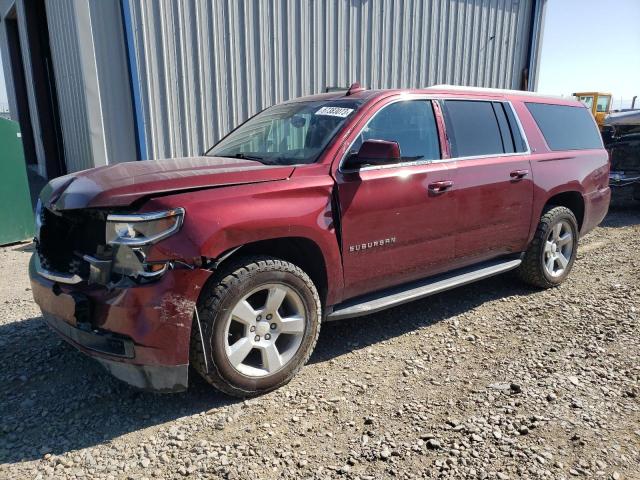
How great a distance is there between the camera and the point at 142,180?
2693mm

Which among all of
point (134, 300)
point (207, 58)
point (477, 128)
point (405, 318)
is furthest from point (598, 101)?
point (134, 300)

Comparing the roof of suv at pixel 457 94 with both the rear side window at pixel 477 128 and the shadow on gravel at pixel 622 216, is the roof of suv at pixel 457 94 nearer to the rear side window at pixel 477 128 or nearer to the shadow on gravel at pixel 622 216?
the rear side window at pixel 477 128

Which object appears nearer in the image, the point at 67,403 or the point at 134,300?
the point at 134,300

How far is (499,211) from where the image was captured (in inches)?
161

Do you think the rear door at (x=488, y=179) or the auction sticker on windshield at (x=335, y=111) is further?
the rear door at (x=488, y=179)

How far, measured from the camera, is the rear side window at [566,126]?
4.61m

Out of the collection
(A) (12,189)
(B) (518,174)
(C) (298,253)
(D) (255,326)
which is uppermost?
(B) (518,174)

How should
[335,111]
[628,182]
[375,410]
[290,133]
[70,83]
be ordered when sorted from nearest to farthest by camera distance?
1. [375,410]
2. [335,111]
3. [290,133]
4. [70,83]
5. [628,182]

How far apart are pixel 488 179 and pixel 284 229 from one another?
195 centimetres

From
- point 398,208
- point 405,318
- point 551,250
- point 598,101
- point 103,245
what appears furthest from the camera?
point 598,101

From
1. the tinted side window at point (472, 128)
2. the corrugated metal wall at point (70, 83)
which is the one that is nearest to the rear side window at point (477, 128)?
the tinted side window at point (472, 128)

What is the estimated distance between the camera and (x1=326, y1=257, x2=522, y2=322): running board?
330 centimetres

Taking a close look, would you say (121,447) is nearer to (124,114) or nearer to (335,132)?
(335,132)

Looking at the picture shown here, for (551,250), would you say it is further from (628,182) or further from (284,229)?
(628,182)
